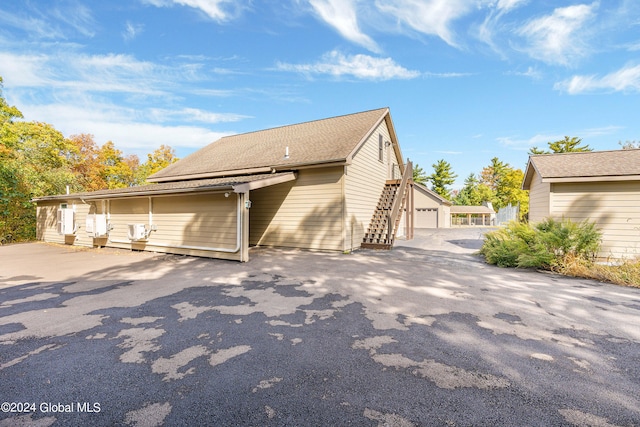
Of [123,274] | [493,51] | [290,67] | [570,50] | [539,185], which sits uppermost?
[290,67]

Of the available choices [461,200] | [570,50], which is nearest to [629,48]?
[570,50]

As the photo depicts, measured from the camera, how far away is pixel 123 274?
21.0 ft

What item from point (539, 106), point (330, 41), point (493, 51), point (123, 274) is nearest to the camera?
point (123, 274)

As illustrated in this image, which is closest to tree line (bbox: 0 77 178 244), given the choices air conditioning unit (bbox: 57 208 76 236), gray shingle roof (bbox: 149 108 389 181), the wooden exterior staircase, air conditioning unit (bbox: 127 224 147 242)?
air conditioning unit (bbox: 57 208 76 236)

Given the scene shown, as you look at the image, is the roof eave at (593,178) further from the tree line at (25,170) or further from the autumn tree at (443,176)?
the autumn tree at (443,176)

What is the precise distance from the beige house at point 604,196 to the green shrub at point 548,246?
2.31m

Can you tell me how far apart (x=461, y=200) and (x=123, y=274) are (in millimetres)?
46260

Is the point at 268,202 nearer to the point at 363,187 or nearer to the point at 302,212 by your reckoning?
the point at 302,212

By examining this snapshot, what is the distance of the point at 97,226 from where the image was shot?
1067cm

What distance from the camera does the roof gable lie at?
8.14 metres

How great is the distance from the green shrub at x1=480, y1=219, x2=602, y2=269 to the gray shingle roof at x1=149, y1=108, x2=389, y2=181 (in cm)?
561

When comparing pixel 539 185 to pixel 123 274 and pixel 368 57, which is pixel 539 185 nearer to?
pixel 368 57

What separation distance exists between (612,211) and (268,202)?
11.9m

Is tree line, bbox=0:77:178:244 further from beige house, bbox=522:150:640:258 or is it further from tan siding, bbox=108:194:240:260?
beige house, bbox=522:150:640:258
